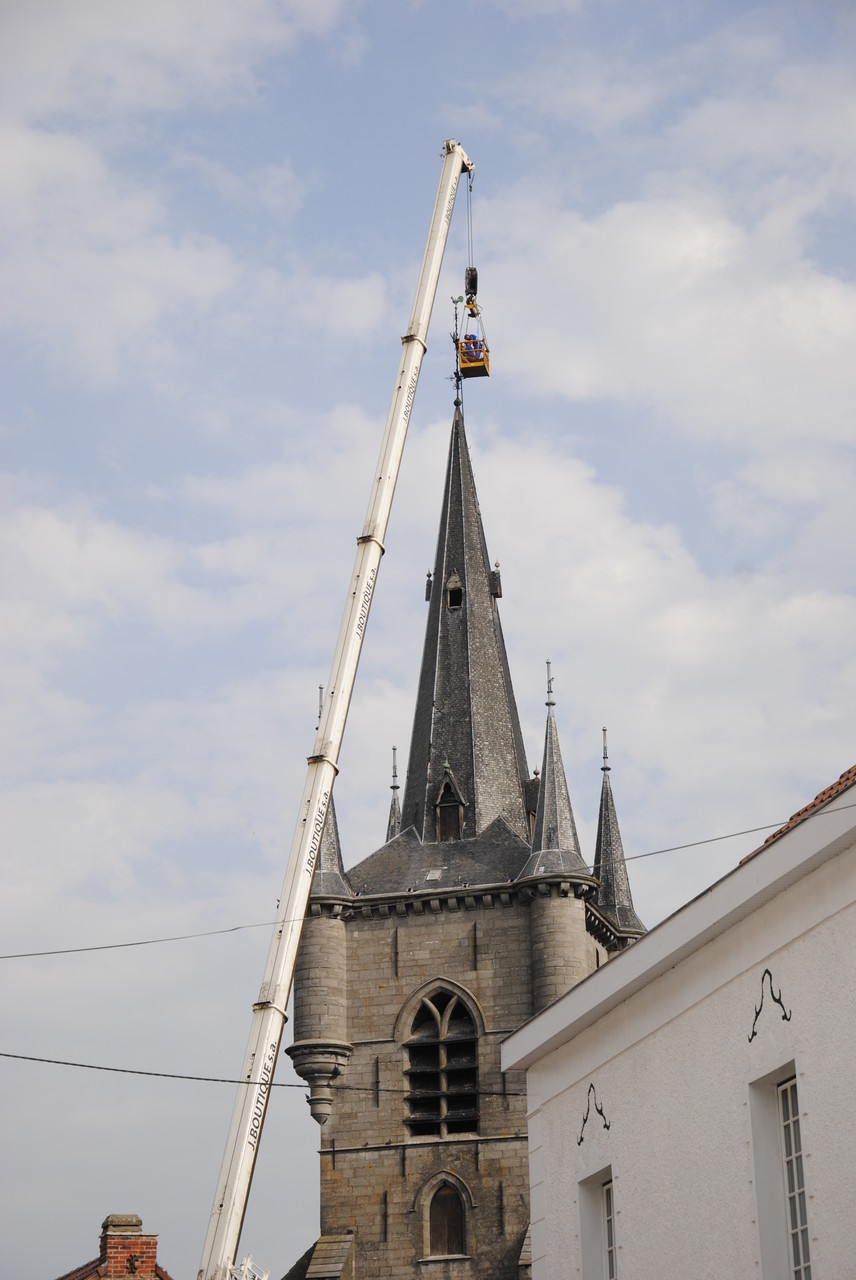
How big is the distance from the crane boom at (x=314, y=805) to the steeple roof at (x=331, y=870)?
957 centimetres

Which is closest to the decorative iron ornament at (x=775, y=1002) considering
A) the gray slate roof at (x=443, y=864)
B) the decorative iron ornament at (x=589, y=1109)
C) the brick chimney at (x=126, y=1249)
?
the decorative iron ornament at (x=589, y=1109)

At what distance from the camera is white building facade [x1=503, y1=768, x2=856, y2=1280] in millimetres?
12094

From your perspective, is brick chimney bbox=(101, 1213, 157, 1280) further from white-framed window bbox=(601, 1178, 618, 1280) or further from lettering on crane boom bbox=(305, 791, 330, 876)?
white-framed window bbox=(601, 1178, 618, 1280)

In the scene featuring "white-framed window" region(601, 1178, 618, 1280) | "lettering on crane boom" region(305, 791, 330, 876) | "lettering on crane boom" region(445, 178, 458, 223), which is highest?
"lettering on crane boom" region(445, 178, 458, 223)

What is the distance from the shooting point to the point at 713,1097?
13508 millimetres

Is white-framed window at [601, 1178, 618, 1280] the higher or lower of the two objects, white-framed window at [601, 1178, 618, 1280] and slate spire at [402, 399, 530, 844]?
the lower

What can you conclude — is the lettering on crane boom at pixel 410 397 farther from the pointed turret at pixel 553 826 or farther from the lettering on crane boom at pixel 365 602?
the pointed turret at pixel 553 826

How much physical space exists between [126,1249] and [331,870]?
45.1 ft

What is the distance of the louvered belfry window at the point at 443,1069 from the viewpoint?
37.7 m

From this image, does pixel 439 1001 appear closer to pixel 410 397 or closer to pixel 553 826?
pixel 553 826

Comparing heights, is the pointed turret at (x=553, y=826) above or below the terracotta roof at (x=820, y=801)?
above

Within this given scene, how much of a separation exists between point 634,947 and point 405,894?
81.9ft

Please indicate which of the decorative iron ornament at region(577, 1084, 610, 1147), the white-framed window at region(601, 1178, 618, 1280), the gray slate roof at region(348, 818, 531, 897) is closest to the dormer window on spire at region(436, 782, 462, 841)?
the gray slate roof at region(348, 818, 531, 897)

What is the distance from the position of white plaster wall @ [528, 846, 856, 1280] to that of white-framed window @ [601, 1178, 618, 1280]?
221 millimetres
